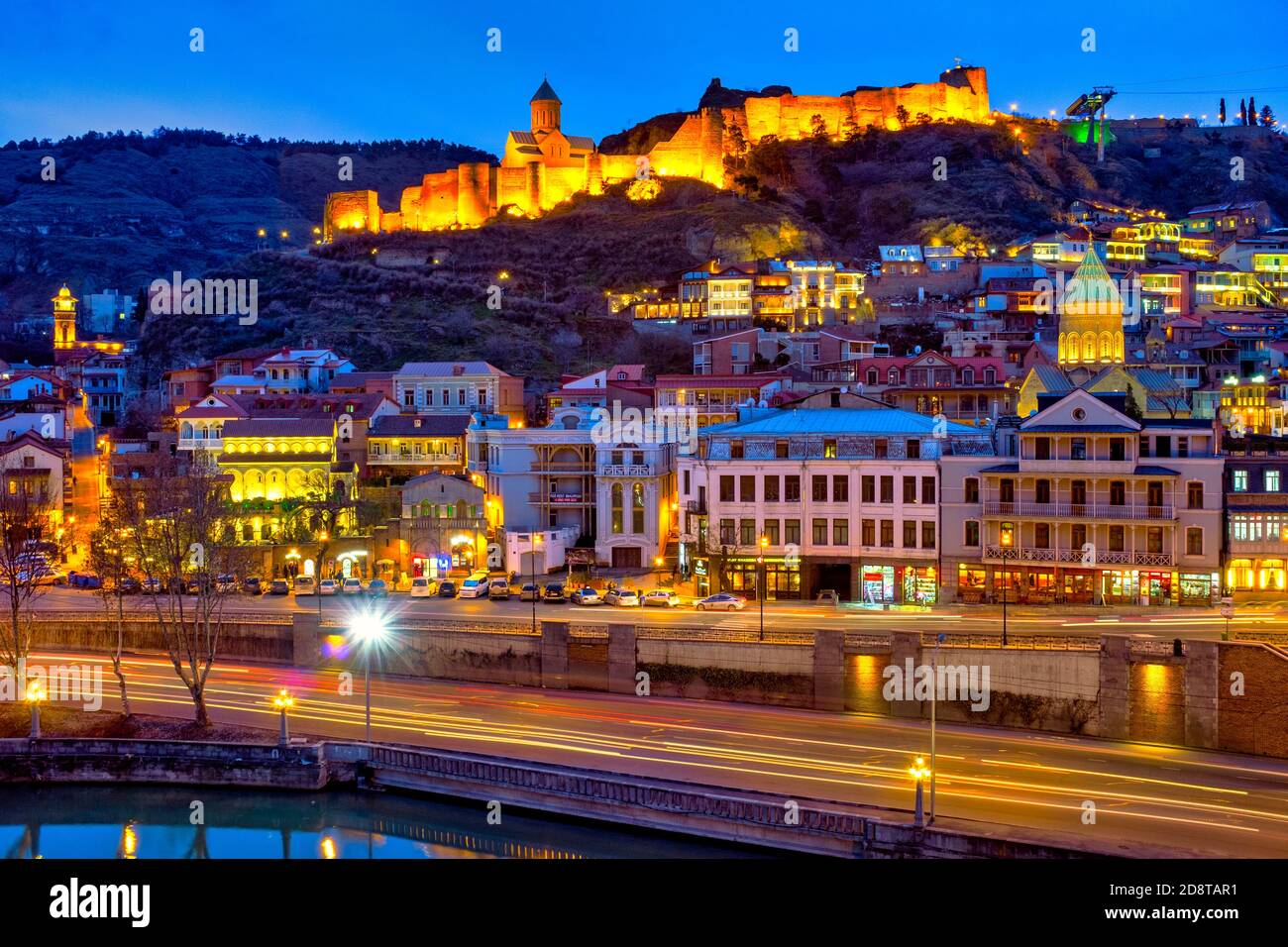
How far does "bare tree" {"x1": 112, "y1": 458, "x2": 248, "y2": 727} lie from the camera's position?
129 ft

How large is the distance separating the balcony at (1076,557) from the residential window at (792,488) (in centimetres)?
683

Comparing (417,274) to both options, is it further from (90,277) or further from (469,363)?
(90,277)

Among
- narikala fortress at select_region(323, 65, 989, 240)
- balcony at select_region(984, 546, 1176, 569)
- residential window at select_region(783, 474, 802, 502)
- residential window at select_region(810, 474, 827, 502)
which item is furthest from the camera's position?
narikala fortress at select_region(323, 65, 989, 240)

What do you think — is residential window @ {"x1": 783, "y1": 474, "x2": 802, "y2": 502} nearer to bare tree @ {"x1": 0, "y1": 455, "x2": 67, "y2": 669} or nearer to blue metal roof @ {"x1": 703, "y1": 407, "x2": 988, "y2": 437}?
blue metal roof @ {"x1": 703, "y1": 407, "x2": 988, "y2": 437}

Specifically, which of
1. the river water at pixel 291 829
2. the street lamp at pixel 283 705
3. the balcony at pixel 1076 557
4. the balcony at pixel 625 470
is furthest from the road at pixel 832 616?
the river water at pixel 291 829

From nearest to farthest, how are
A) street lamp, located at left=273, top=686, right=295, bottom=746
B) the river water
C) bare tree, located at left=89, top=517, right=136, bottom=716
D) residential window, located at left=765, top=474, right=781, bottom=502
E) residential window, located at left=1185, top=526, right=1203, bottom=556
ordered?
the river water → street lamp, located at left=273, top=686, right=295, bottom=746 → bare tree, located at left=89, top=517, right=136, bottom=716 → residential window, located at left=1185, top=526, right=1203, bottom=556 → residential window, located at left=765, top=474, right=781, bottom=502

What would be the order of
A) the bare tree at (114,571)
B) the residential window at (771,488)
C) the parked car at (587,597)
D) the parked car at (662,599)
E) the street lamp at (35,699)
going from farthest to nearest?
the residential window at (771,488)
the parked car at (587,597)
the parked car at (662,599)
the bare tree at (114,571)
the street lamp at (35,699)

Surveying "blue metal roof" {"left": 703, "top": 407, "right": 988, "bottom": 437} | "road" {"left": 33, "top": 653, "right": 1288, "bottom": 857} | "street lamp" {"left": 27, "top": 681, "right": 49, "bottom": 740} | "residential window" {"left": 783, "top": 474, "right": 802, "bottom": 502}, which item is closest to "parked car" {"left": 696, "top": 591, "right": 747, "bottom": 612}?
"residential window" {"left": 783, "top": 474, "right": 802, "bottom": 502}

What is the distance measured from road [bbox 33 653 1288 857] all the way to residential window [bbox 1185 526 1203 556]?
39.3ft

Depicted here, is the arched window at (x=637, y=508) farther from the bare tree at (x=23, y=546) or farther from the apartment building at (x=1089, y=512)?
the bare tree at (x=23, y=546)

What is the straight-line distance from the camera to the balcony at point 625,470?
2151 inches

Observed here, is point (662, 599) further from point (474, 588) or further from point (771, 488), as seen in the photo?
point (474, 588)

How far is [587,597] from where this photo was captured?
47.2 metres
